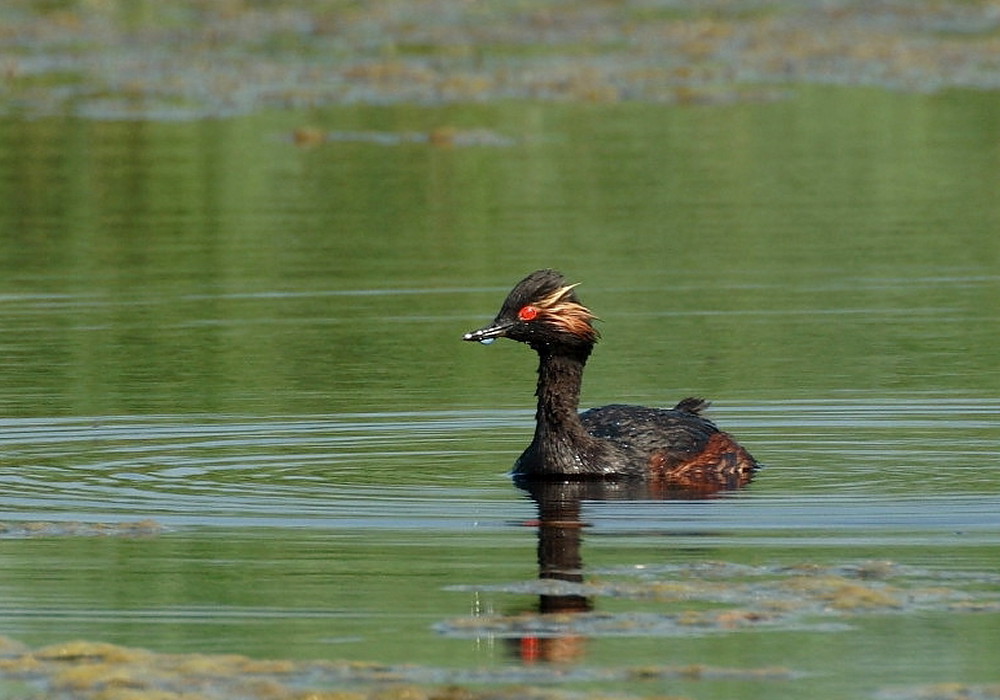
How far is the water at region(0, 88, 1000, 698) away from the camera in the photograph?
8.90 m

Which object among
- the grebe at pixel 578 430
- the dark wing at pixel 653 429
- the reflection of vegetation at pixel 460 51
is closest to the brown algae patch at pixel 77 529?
the grebe at pixel 578 430

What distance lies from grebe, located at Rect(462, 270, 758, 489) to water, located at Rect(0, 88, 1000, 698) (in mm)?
310

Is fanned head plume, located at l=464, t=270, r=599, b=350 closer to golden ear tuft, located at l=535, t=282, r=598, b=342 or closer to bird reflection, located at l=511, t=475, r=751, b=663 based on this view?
golden ear tuft, located at l=535, t=282, r=598, b=342

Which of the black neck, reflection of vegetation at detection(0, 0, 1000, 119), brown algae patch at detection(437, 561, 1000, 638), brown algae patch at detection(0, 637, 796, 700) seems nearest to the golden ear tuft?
the black neck

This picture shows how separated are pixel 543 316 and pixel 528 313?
9cm

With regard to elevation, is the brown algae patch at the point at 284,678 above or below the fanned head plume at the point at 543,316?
below

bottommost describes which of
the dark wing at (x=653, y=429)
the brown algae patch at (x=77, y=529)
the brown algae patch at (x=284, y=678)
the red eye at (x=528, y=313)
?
the brown algae patch at (x=284, y=678)

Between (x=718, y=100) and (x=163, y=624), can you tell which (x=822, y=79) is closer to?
(x=718, y=100)

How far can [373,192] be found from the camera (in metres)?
25.5

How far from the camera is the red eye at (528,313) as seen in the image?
1272cm

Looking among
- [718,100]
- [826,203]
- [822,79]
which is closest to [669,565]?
[826,203]

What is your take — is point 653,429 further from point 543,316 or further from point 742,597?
point 742,597

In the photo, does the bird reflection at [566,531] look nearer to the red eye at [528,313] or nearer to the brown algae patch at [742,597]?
the brown algae patch at [742,597]

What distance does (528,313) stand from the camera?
41.8 feet
